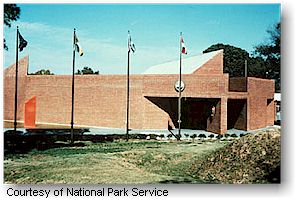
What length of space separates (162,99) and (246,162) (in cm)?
117

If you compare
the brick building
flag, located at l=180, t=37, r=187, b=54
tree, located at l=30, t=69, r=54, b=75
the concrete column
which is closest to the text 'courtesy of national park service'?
A: the brick building

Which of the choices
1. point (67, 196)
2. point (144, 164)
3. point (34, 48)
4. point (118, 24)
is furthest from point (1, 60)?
point (144, 164)

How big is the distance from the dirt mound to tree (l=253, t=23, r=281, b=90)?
59cm

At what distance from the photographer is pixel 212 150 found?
4.80 meters

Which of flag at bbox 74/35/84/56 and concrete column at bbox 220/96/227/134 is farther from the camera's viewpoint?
concrete column at bbox 220/96/227/134

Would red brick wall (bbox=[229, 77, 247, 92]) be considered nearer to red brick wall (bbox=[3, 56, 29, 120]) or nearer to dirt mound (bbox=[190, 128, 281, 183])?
dirt mound (bbox=[190, 128, 281, 183])

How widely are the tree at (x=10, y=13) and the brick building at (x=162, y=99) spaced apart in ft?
2.04

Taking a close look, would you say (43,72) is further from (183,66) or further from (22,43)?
(183,66)

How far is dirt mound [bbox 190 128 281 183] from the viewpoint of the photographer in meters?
4.52

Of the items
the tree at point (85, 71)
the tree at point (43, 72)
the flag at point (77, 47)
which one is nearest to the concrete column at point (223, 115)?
the tree at point (85, 71)

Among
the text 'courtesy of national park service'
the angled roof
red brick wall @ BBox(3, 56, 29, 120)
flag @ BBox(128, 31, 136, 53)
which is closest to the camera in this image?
the text 'courtesy of national park service'

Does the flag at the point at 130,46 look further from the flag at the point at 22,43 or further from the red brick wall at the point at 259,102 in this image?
the red brick wall at the point at 259,102

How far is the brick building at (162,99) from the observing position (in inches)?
190

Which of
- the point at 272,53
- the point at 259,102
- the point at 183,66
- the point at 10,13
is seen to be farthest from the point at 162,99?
the point at 10,13
